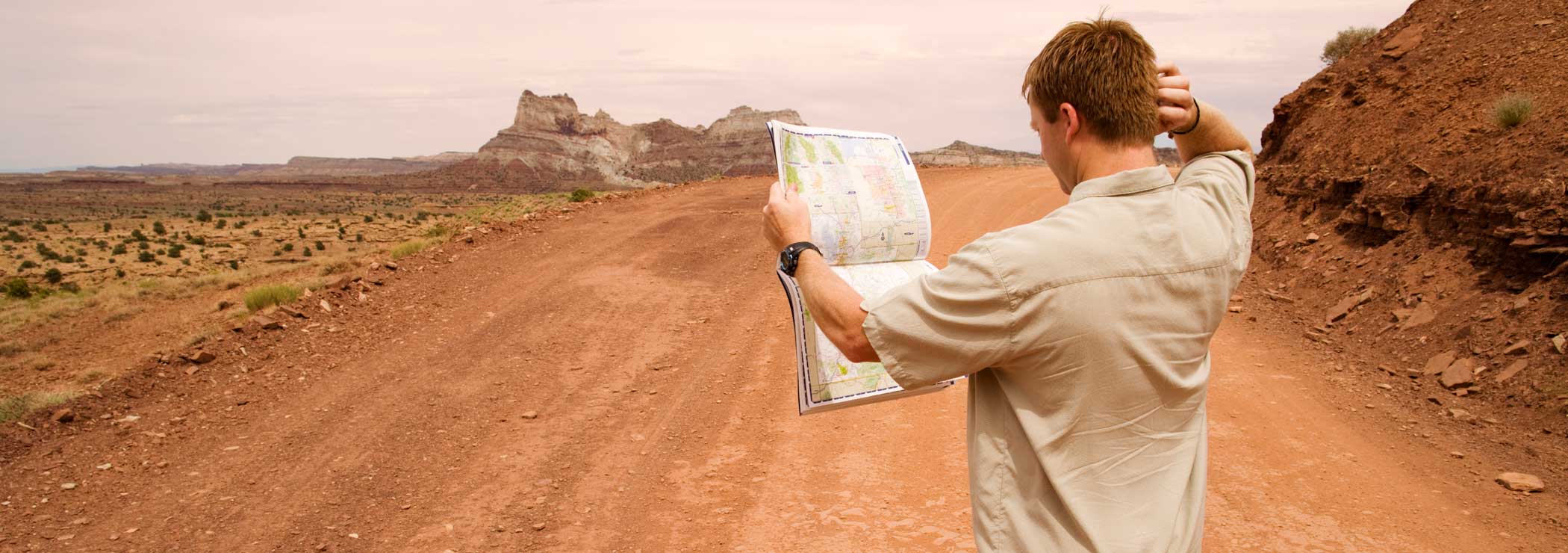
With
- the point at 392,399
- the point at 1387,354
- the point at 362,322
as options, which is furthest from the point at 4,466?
the point at 1387,354

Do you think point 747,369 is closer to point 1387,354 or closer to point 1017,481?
point 1387,354

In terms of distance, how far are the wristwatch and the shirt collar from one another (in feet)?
1.97

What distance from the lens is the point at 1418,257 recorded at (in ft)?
27.1

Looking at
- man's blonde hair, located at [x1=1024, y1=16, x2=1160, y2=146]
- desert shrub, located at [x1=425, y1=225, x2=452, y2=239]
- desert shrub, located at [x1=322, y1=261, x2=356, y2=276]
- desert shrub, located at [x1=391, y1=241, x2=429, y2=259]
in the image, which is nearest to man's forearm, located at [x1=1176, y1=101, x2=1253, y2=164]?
man's blonde hair, located at [x1=1024, y1=16, x2=1160, y2=146]

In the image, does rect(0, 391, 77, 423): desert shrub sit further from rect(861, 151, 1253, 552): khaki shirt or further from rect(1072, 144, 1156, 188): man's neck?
rect(1072, 144, 1156, 188): man's neck

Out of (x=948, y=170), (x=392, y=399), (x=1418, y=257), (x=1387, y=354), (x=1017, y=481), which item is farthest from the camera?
(x=948, y=170)

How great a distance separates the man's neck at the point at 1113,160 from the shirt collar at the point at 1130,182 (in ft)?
0.10

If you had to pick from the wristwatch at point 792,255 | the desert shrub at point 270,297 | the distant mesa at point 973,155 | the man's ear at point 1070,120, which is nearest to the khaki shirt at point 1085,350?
the man's ear at point 1070,120

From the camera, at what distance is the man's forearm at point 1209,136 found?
221cm

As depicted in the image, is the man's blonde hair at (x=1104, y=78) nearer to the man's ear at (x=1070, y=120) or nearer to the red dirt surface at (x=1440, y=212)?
the man's ear at (x=1070, y=120)

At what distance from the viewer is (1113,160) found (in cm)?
179

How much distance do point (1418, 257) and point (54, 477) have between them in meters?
10.4

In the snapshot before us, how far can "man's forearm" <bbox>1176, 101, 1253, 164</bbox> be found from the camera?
7.25 ft

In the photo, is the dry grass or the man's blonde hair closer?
the man's blonde hair
